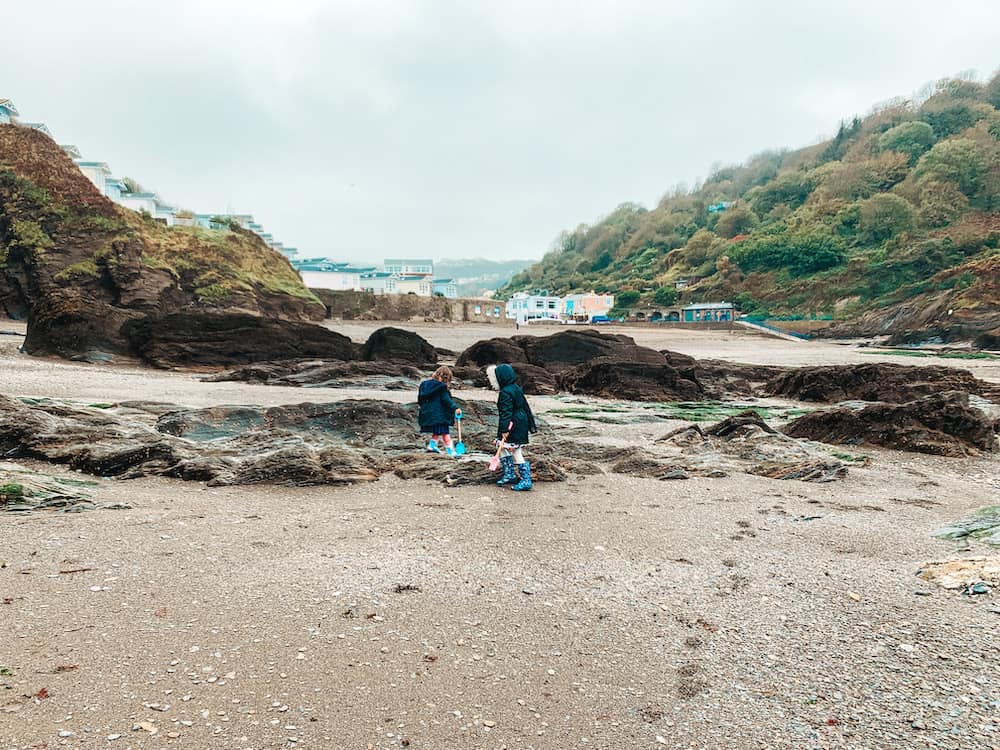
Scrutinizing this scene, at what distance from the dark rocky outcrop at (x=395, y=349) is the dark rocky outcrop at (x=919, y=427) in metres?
14.6

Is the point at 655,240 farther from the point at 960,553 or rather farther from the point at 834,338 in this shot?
the point at 960,553

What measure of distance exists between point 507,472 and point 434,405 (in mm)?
2038

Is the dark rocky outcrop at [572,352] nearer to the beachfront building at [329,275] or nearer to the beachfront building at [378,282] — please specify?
the beachfront building at [329,275]

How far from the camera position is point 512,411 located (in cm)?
707

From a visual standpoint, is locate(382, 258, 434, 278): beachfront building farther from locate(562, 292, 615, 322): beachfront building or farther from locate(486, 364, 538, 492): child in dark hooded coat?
locate(486, 364, 538, 492): child in dark hooded coat

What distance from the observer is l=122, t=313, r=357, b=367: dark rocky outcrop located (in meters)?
Result: 19.8

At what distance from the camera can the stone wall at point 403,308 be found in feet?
182

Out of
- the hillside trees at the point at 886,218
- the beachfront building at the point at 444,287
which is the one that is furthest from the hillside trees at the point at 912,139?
→ the beachfront building at the point at 444,287

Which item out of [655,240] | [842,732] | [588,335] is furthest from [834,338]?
[655,240]

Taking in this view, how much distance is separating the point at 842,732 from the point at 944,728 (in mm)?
428

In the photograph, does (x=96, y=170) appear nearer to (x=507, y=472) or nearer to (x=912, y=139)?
(x=507, y=472)

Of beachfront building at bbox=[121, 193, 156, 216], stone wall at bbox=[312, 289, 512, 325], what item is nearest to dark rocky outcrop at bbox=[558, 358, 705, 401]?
stone wall at bbox=[312, 289, 512, 325]

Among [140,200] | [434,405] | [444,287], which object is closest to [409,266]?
[444,287]

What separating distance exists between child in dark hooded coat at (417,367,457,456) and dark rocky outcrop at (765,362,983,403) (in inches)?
429
